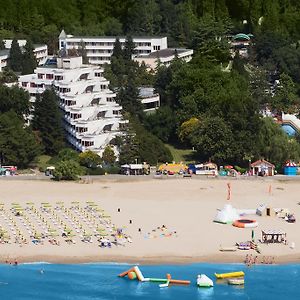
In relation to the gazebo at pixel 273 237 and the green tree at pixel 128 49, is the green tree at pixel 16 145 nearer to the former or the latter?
the gazebo at pixel 273 237

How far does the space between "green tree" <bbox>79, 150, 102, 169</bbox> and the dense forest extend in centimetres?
169

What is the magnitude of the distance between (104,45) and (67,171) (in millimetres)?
31176

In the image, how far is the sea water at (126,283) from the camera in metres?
44.0

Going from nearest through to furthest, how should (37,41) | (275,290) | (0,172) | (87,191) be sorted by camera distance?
(275,290)
(87,191)
(0,172)
(37,41)

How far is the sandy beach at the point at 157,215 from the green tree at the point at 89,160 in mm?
2610

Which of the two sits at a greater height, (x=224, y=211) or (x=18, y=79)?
(x=18, y=79)

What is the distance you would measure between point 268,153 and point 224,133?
9.73ft

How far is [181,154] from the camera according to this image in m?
69.1

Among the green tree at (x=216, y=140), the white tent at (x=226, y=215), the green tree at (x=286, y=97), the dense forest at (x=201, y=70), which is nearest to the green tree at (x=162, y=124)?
the dense forest at (x=201, y=70)

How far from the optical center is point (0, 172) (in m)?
63.5

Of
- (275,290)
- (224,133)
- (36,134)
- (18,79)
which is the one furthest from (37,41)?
(275,290)

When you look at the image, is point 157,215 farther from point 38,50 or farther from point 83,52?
point 38,50

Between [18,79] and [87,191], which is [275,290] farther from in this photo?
[18,79]

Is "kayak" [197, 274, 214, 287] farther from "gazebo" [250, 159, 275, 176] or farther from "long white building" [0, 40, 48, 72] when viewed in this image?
"long white building" [0, 40, 48, 72]
